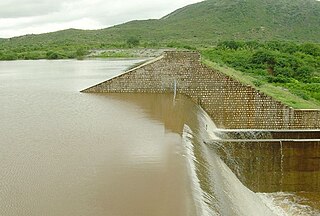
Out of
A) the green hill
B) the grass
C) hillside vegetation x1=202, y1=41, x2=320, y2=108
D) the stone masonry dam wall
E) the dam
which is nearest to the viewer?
A: the dam

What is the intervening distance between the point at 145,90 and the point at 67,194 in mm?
7613

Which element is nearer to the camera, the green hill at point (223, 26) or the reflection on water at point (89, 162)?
the reflection on water at point (89, 162)

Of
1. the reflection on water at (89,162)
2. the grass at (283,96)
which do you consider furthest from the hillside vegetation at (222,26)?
the reflection on water at (89,162)

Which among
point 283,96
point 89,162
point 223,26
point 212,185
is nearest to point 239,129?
point 283,96

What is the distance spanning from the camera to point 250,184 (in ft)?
34.0

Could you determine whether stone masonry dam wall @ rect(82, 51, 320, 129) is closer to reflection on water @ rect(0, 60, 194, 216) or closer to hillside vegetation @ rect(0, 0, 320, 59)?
reflection on water @ rect(0, 60, 194, 216)

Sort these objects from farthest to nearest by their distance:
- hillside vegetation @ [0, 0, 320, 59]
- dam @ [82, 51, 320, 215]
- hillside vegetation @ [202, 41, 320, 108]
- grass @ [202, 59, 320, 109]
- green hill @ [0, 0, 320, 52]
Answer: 1. green hill @ [0, 0, 320, 52]
2. hillside vegetation @ [0, 0, 320, 59]
3. hillside vegetation @ [202, 41, 320, 108]
4. grass @ [202, 59, 320, 109]
5. dam @ [82, 51, 320, 215]

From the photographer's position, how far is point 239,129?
1254 cm

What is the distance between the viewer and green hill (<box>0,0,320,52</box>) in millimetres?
55812

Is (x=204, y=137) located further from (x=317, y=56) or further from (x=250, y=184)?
(x=317, y=56)

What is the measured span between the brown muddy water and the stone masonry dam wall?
1.38 ft

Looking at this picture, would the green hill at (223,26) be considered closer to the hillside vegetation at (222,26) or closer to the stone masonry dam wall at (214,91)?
the hillside vegetation at (222,26)

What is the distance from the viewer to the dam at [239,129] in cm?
1009

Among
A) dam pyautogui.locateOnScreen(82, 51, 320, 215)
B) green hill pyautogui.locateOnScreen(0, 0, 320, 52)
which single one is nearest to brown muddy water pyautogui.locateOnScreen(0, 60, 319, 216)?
dam pyautogui.locateOnScreen(82, 51, 320, 215)
